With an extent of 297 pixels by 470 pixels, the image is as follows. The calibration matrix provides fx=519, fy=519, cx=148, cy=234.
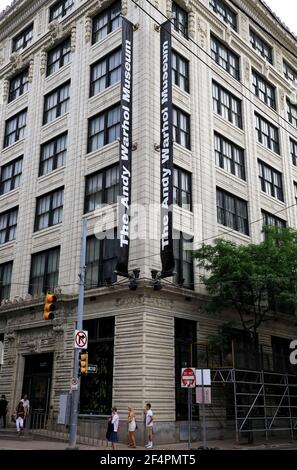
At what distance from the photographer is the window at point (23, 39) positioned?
39625 millimetres

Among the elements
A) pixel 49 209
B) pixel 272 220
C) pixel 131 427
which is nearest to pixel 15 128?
pixel 49 209

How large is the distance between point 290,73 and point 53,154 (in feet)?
73.3

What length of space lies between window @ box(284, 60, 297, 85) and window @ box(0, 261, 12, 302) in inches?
1052

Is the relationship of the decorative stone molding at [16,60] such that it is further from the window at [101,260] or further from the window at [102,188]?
the window at [101,260]

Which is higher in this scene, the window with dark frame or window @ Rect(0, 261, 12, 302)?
the window with dark frame

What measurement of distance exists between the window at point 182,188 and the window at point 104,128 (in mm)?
3960

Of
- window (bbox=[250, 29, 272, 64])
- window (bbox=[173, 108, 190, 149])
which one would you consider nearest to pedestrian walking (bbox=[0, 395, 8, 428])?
window (bbox=[173, 108, 190, 149])

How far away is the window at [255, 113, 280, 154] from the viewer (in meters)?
36.8

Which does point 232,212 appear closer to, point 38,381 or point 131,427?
point 38,381

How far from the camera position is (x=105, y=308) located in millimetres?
25469

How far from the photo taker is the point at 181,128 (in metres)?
29.5

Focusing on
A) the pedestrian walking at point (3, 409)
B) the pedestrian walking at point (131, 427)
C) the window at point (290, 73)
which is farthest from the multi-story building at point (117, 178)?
the window at point (290, 73)

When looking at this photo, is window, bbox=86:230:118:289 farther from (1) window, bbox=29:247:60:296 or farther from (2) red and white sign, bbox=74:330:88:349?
(2) red and white sign, bbox=74:330:88:349
